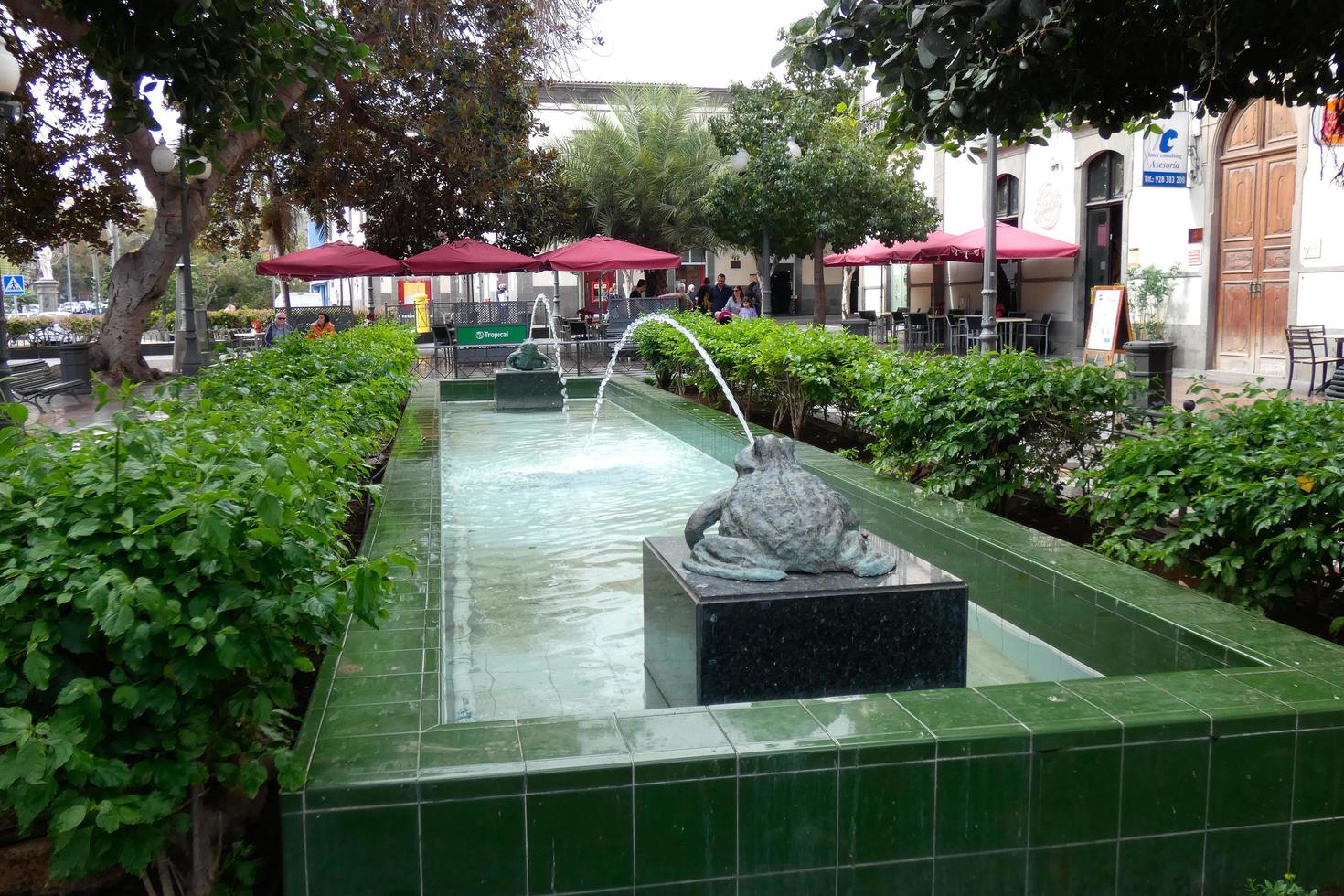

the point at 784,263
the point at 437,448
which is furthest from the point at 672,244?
the point at 437,448

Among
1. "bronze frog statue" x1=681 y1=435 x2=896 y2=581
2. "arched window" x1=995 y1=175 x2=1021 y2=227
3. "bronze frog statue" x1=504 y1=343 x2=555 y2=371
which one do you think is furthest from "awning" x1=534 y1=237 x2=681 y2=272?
"bronze frog statue" x1=681 y1=435 x2=896 y2=581

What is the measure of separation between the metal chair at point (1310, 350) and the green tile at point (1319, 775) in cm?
1204

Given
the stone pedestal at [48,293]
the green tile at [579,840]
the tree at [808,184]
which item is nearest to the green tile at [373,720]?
the green tile at [579,840]

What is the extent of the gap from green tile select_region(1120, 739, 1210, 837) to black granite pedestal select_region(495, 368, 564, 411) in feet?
42.0

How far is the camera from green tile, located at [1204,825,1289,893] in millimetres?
3055

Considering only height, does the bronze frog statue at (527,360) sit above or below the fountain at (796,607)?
above

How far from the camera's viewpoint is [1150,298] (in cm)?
1945

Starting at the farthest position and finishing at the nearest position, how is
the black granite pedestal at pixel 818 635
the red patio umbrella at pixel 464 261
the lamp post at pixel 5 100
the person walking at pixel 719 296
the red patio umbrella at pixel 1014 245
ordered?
the person walking at pixel 719 296
the red patio umbrella at pixel 464 261
the red patio umbrella at pixel 1014 245
the lamp post at pixel 5 100
the black granite pedestal at pixel 818 635

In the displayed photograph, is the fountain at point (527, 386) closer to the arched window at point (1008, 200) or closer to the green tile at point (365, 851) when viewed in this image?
the green tile at point (365, 851)

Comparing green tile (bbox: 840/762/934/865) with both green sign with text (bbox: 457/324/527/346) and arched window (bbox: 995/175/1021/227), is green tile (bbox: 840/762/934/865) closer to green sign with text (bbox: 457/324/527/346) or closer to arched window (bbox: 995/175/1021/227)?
green sign with text (bbox: 457/324/527/346)

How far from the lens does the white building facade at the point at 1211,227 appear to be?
1612 centimetres

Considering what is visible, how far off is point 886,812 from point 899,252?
71.3ft

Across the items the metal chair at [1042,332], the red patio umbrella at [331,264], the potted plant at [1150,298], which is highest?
the red patio umbrella at [331,264]

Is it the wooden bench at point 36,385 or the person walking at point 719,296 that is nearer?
the wooden bench at point 36,385
